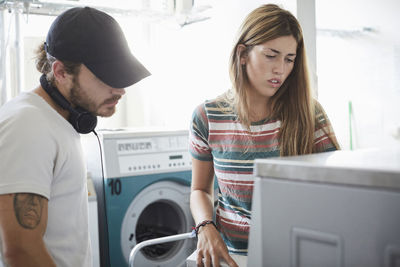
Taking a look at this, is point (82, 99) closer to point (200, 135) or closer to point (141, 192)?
point (200, 135)

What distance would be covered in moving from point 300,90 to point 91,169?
1.40 metres

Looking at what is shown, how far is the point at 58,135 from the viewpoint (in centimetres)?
93

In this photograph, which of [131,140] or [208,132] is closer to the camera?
[208,132]

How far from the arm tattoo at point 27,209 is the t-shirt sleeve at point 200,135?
1.75 feet

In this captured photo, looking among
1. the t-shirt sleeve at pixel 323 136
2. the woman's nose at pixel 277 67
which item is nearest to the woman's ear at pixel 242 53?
the woman's nose at pixel 277 67

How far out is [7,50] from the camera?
7.69ft

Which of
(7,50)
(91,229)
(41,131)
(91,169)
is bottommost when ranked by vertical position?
(91,229)

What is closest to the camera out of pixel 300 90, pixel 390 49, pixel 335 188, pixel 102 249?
pixel 335 188

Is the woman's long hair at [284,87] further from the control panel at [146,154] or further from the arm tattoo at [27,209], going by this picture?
the control panel at [146,154]

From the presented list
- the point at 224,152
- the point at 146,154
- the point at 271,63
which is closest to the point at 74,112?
the point at 224,152

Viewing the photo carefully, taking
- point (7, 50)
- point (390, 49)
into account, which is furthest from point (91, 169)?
point (390, 49)

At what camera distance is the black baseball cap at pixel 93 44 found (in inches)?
38.0

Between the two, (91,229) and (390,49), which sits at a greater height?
(390,49)

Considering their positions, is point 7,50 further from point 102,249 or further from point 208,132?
point 208,132
